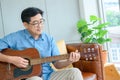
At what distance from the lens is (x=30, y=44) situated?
2084mm

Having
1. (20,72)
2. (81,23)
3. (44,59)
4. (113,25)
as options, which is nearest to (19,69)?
(20,72)

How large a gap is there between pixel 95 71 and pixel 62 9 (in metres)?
1.26

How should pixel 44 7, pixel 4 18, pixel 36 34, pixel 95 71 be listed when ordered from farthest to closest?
1. pixel 44 7
2. pixel 4 18
3. pixel 95 71
4. pixel 36 34

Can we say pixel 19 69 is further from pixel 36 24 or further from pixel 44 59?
pixel 36 24

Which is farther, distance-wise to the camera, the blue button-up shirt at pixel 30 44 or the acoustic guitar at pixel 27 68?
the blue button-up shirt at pixel 30 44

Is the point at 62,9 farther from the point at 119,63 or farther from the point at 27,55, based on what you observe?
the point at 27,55

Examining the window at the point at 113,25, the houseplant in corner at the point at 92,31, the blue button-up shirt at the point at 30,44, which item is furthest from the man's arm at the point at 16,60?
the window at the point at 113,25

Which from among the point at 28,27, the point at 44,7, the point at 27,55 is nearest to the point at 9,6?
the point at 44,7

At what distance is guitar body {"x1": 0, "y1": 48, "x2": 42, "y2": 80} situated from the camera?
6.33ft

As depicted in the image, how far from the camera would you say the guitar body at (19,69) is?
1.93 m

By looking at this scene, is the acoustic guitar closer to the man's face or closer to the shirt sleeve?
the shirt sleeve

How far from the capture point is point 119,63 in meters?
3.53

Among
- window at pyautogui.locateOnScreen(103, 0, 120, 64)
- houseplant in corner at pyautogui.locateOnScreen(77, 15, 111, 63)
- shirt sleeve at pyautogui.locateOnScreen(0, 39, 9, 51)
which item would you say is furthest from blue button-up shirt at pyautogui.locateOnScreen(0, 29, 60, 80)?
window at pyautogui.locateOnScreen(103, 0, 120, 64)

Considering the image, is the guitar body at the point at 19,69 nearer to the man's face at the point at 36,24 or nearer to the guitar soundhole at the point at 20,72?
the guitar soundhole at the point at 20,72
